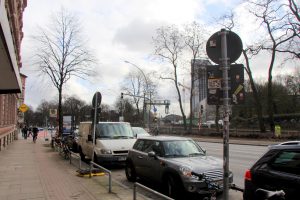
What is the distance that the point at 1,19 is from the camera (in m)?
6.23

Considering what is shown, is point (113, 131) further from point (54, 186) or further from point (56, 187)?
point (56, 187)

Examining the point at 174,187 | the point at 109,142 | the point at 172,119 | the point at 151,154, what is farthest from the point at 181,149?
the point at 172,119

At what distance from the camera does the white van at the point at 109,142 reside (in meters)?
14.9

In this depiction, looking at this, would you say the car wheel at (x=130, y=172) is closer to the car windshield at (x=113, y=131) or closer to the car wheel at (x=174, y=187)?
the car wheel at (x=174, y=187)

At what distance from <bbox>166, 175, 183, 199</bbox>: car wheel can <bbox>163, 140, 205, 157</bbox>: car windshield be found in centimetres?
→ 91

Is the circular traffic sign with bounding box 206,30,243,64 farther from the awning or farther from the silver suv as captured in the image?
the awning

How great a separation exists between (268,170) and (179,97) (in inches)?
2259

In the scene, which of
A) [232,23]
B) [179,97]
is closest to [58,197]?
[232,23]

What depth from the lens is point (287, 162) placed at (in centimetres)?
548

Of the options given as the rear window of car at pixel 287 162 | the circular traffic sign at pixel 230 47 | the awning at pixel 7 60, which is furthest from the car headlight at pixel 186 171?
the awning at pixel 7 60

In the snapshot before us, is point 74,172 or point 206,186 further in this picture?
point 74,172

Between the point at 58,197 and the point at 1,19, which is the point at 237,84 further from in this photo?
the point at 58,197

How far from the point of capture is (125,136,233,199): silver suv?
27.6 feet

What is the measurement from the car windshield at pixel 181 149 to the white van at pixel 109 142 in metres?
4.62
